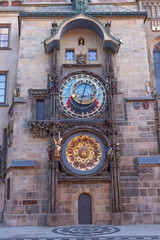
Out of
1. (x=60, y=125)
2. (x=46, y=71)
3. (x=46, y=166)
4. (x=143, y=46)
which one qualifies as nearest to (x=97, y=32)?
(x=143, y=46)

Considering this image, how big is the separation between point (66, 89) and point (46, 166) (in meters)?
4.57

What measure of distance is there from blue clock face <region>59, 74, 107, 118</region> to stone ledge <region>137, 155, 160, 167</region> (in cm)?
355

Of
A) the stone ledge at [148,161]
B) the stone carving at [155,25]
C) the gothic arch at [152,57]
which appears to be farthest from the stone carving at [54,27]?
the stone ledge at [148,161]

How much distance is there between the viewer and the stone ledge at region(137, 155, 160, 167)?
13.5 m

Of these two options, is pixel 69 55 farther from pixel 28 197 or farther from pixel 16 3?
pixel 28 197

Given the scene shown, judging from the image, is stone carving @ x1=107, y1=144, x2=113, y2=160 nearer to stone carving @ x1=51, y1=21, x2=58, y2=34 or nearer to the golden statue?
the golden statue

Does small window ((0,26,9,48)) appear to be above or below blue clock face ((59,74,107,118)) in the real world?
above

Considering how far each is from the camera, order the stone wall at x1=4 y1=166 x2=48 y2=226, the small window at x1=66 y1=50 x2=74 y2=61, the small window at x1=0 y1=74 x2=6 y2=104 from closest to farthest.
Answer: the stone wall at x1=4 y1=166 x2=48 y2=226, the small window at x1=66 y1=50 x2=74 y2=61, the small window at x1=0 y1=74 x2=6 y2=104

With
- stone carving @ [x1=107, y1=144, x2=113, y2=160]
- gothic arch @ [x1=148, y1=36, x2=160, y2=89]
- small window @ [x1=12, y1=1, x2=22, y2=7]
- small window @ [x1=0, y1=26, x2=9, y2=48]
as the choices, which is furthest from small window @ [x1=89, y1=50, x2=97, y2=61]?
small window @ [x1=12, y1=1, x2=22, y2=7]

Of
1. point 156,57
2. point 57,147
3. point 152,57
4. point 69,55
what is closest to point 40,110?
point 57,147

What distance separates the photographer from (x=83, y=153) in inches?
548

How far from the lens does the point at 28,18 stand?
1655cm

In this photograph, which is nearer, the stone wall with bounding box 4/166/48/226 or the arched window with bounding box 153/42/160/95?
the stone wall with bounding box 4/166/48/226

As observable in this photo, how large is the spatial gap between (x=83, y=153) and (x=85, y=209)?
9.45 ft
